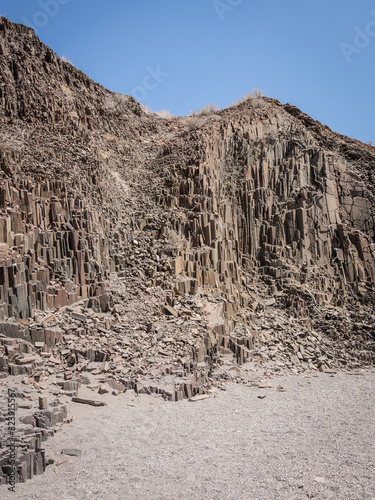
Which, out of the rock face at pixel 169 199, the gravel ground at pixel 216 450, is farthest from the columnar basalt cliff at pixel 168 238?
the gravel ground at pixel 216 450

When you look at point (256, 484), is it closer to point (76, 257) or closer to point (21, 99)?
point (76, 257)

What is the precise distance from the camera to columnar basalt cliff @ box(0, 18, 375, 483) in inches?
463

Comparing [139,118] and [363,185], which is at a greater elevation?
[139,118]

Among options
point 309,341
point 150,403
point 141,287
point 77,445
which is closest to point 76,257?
point 141,287

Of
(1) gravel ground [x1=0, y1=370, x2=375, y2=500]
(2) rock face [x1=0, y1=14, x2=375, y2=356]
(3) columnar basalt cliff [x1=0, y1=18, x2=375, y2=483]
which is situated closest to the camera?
(1) gravel ground [x1=0, y1=370, x2=375, y2=500]

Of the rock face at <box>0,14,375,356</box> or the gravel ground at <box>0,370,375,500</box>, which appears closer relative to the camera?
the gravel ground at <box>0,370,375,500</box>

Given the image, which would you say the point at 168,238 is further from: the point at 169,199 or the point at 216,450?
the point at 216,450

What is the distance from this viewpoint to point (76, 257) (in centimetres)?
1332

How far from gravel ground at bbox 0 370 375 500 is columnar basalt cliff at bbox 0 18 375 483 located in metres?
0.65

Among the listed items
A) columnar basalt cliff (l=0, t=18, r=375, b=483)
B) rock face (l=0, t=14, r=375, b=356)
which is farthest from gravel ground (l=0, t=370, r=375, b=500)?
rock face (l=0, t=14, r=375, b=356)

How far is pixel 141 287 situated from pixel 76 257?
2.42 metres

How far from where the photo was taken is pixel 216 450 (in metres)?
8.04

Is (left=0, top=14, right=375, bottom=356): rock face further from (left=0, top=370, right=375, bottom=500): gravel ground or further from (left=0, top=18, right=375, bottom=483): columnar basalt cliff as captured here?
(left=0, top=370, right=375, bottom=500): gravel ground

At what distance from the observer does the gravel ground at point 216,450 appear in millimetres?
6605
